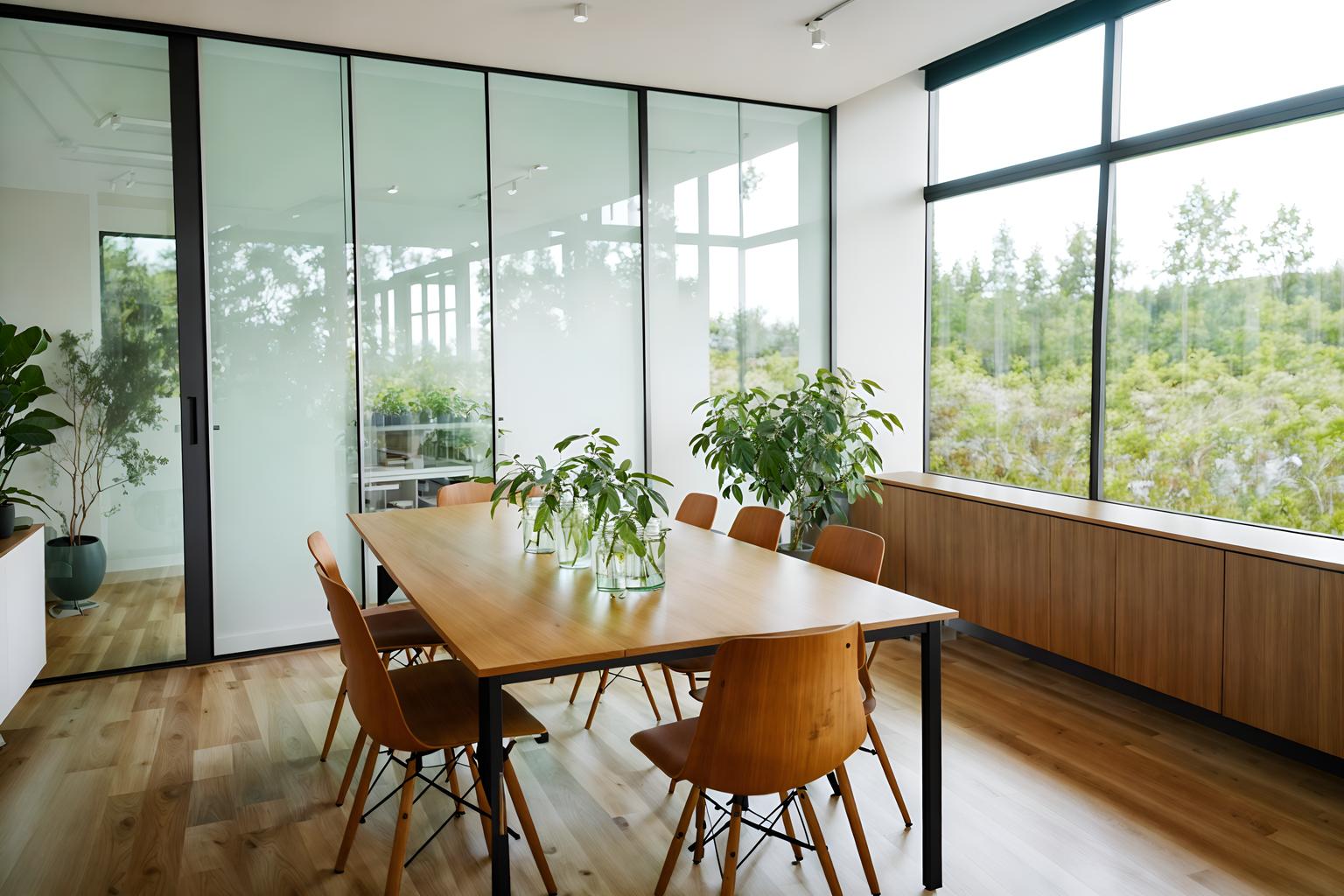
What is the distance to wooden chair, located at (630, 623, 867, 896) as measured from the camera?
2.01 meters

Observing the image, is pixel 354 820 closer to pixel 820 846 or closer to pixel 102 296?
pixel 820 846

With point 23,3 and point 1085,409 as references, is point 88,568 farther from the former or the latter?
point 1085,409

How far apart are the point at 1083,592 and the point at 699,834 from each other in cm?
227

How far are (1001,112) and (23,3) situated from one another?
4.84m

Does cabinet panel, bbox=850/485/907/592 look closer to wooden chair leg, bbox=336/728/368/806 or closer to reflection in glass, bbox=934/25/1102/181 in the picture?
reflection in glass, bbox=934/25/1102/181

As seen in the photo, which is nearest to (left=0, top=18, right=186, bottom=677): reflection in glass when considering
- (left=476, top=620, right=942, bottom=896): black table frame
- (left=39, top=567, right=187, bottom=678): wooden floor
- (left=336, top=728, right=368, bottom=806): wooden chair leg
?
(left=39, top=567, right=187, bottom=678): wooden floor

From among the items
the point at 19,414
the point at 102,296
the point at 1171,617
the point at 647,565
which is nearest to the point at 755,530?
the point at 647,565

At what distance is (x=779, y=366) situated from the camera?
5863 millimetres

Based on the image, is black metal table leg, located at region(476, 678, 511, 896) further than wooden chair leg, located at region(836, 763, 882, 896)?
No

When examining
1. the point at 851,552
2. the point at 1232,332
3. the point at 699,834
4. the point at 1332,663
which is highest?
the point at 1232,332

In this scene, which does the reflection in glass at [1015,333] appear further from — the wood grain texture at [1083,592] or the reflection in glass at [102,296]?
the reflection in glass at [102,296]

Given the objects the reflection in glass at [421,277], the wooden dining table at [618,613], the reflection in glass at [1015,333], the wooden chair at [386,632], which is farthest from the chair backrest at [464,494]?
the reflection in glass at [1015,333]

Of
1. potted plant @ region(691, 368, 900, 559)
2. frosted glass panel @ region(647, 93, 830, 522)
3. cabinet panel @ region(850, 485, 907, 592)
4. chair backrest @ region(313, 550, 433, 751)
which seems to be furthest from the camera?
frosted glass panel @ region(647, 93, 830, 522)

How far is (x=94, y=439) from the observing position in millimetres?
4359
